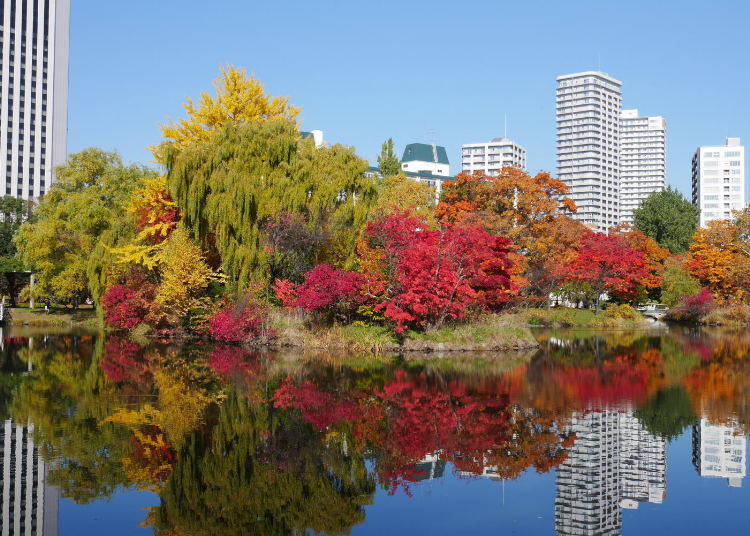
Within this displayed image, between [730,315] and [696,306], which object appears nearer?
[730,315]

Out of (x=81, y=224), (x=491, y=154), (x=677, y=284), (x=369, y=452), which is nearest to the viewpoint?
(x=369, y=452)

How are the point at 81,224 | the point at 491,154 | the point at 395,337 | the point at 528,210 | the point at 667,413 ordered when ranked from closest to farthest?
the point at 667,413 < the point at 395,337 < the point at 81,224 < the point at 528,210 < the point at 491,154

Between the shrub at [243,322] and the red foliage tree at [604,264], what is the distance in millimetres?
20686

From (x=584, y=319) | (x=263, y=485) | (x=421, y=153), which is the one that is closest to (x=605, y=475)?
(x=263, y=485)

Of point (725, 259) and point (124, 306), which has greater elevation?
point (725, 259)

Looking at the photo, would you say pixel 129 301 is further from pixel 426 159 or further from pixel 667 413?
pixel 426 159

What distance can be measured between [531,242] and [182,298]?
66.3 feet

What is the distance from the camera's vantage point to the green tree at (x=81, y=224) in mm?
36875

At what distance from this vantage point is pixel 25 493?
854cm

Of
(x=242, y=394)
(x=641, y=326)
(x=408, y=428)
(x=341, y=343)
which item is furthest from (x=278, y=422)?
(x=641, y=326)

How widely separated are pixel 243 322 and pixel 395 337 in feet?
19.4

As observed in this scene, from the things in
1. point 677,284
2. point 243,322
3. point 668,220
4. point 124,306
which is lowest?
point 243,322

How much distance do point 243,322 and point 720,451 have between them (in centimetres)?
1994

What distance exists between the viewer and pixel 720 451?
1123 cm
